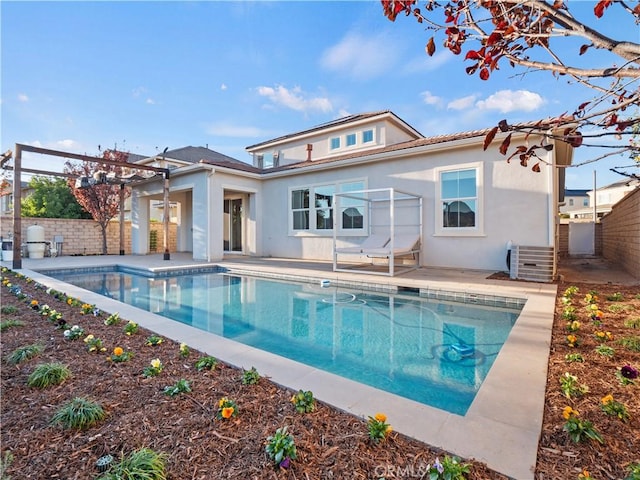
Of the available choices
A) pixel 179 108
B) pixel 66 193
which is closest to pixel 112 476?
pixel 179 108

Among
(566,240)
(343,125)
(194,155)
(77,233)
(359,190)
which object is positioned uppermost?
(194,155)

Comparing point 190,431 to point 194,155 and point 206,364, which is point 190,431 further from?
point 194,155

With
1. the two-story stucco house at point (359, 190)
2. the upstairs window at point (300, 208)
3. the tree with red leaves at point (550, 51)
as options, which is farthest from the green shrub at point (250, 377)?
the upstairs window at point (300, 208)

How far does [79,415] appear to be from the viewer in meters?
1.93

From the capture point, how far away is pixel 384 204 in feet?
33.9

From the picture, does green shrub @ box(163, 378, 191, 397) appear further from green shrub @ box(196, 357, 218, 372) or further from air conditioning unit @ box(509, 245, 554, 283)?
air conditioning unit @ box(509, 245, 554, 283)

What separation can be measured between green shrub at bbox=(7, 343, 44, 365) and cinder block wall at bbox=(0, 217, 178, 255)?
535 inches

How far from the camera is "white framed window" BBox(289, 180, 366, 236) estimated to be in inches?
435

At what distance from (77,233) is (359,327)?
15432 millimetres

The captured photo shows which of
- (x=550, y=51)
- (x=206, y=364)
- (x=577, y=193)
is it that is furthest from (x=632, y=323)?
(x=577, y=193)

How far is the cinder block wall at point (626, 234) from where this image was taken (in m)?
7.84

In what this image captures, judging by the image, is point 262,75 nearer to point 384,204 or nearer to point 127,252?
point 384,204

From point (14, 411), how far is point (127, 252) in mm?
16100

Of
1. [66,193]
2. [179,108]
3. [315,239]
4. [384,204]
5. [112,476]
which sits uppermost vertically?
[179,108]
